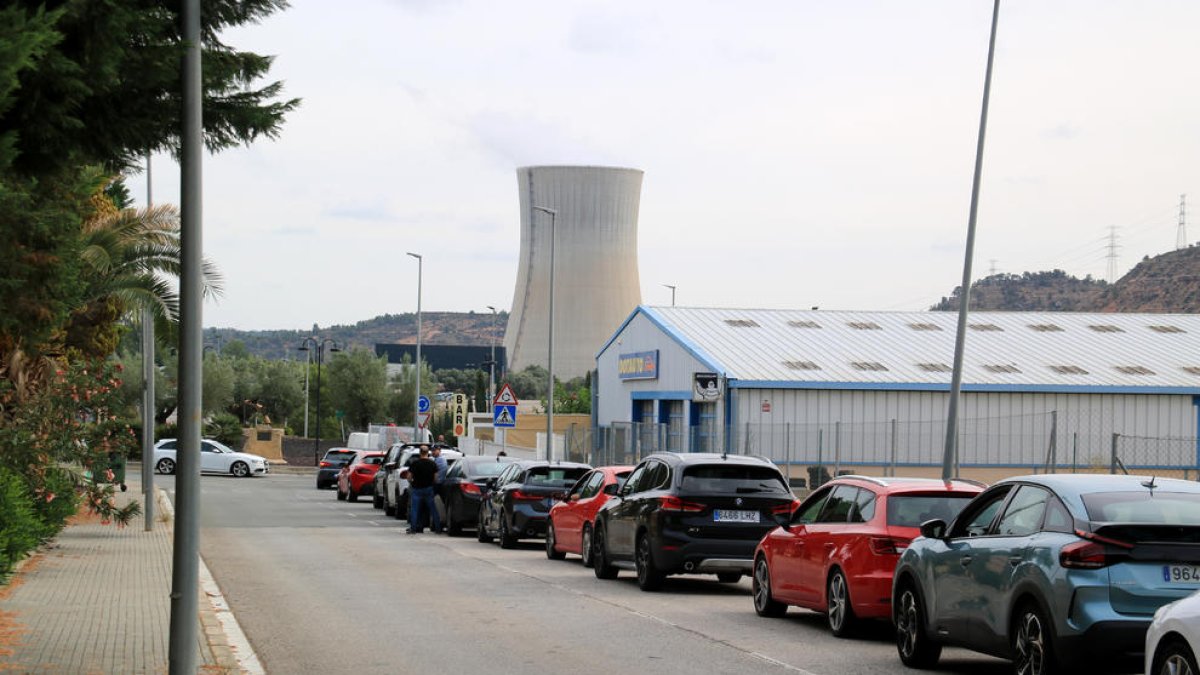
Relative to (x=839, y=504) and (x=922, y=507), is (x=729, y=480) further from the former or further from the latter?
(x=922, y=507)

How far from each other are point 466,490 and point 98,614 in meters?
15.6

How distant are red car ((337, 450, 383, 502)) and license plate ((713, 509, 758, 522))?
93.5 ft

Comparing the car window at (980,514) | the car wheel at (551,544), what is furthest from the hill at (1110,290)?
the car window at (980,514)

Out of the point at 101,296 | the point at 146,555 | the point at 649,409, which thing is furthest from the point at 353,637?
the point at 649,409

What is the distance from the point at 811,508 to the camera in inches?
616

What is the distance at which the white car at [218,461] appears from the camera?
64.9 m

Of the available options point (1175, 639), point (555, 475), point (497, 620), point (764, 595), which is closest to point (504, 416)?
point (555, 475)

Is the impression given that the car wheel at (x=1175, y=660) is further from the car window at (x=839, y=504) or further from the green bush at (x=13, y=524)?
the green bush at (x=13, y=524)

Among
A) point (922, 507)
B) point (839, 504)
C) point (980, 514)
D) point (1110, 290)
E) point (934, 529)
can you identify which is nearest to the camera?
point (980, 514)

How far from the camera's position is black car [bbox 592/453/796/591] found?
18219 mm

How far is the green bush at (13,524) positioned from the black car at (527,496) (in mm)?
9723

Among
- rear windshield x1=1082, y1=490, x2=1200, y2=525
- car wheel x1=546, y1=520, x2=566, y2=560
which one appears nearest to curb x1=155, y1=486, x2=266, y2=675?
rear windshield x1=1082, y1=490, x2=1200, y2=525

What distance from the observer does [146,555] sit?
23203mm

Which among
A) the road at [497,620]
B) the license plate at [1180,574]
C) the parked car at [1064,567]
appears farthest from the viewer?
the road at [497,620]
